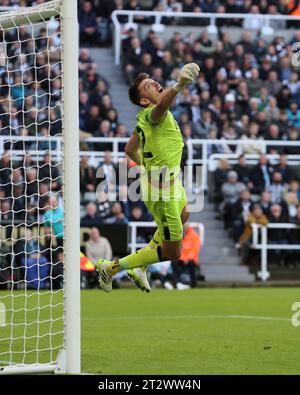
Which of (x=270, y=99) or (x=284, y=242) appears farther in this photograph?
(x=270, y=99)

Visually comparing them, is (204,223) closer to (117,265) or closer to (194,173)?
(194,173)

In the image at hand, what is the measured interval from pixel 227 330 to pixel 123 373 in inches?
153

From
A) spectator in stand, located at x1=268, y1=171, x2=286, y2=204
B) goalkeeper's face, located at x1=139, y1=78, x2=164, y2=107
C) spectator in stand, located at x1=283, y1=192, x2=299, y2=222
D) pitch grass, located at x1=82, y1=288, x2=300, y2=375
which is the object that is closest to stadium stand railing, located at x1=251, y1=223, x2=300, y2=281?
spectator in stand, located at x1=283, y1=192, x2=299, y2=222

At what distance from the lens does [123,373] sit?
27.7 feet

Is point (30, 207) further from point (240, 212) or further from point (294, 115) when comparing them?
point (294, 115)

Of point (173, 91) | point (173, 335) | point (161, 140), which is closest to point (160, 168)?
point (161, 140)

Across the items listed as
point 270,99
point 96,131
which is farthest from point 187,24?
point 96,131

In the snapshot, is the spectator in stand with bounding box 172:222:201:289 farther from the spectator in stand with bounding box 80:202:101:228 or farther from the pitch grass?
the pitch grass

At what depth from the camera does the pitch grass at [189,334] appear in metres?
8.98

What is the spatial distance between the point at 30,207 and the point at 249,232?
531cm

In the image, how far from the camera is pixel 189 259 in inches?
845

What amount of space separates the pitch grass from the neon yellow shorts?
115cm

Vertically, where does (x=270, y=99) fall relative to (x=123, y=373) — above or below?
above

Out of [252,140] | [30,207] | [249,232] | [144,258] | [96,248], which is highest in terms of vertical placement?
[252,140]
